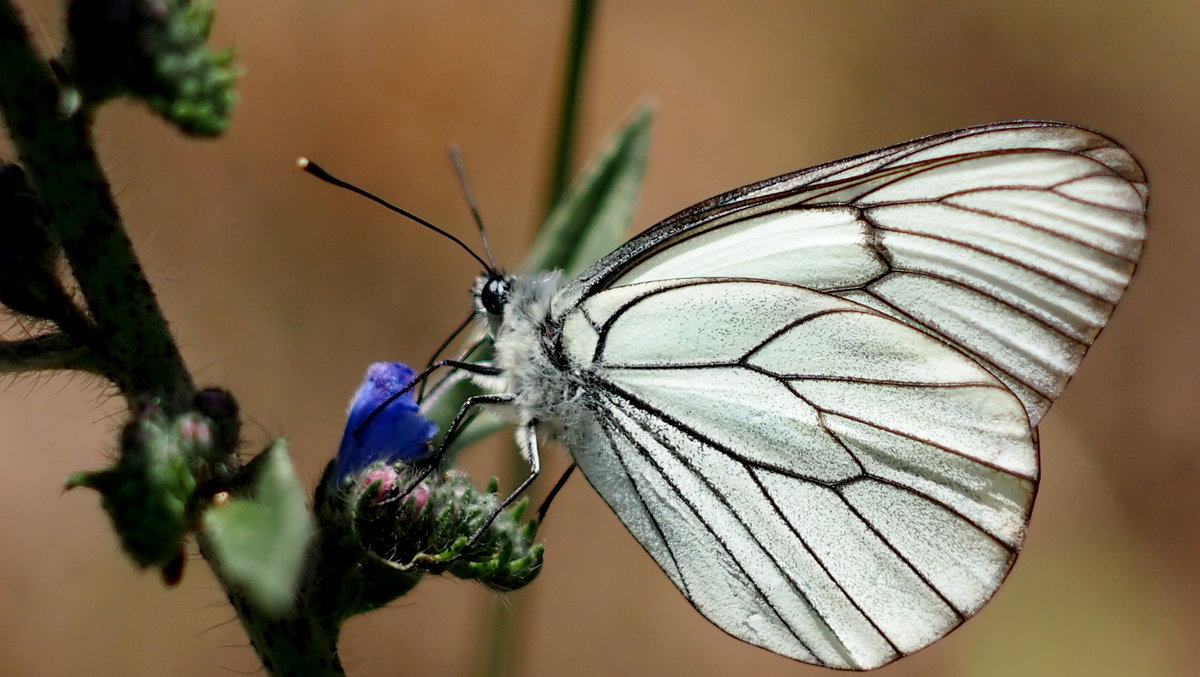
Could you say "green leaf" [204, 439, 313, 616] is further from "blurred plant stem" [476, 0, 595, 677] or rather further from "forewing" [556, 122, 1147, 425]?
"blurred plant stem" [476, 0, 595, 677]

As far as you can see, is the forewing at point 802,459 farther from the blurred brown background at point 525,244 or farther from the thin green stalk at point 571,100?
the blurred brown background at point 525,244

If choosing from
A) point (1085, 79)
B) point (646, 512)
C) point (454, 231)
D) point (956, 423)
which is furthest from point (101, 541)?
point (1085, 79)

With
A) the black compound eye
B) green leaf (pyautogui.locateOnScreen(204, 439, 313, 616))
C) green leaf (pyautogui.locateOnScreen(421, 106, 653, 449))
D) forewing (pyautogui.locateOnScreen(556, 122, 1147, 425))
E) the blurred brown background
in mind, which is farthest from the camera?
the blurred brown background

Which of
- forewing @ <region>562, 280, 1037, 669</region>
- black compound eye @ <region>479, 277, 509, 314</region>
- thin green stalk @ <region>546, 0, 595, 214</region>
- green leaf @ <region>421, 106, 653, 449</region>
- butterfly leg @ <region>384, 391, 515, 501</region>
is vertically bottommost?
forewing @ <region>562, 280, 1037, 669</region>

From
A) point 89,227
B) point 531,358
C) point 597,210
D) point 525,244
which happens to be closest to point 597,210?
point 597,210

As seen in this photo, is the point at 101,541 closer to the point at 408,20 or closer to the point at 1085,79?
the point at 408,20

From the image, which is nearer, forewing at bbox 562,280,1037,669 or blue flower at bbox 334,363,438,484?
blue flower at bbox 334,363,438,484

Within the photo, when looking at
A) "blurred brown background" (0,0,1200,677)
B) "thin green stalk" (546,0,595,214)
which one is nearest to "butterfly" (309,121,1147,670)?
"thin green stalk" (546,0,595,214)
